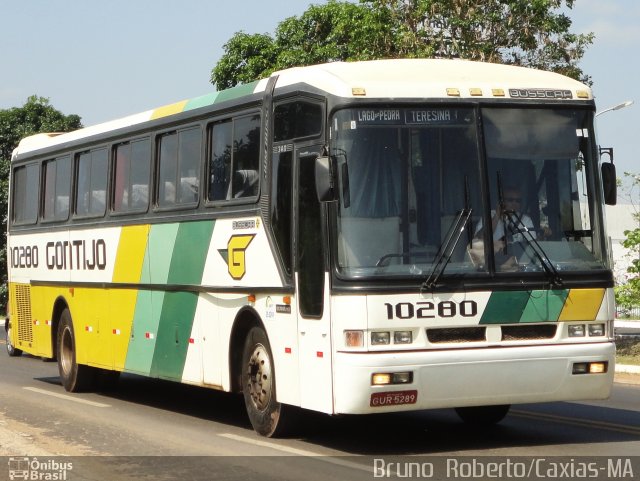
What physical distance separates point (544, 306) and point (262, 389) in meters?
2.93

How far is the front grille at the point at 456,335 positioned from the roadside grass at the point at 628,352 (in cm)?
1387

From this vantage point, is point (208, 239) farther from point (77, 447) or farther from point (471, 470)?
point (471, 470)

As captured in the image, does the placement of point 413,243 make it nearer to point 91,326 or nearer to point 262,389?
point 262,389

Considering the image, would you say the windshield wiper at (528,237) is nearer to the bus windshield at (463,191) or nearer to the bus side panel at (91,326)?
the bus windshield at (463,191)

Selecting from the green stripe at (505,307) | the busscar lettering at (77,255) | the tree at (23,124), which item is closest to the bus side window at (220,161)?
the green stripe at (505,307)

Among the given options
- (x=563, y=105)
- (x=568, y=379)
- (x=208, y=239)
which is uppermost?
(x=563, y=105)

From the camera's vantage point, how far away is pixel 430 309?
36.3 feet

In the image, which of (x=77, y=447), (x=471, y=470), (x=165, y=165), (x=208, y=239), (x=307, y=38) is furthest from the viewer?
(x=307, y=38)

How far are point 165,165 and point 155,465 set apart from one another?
5.27m

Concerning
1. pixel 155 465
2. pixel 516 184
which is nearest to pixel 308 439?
pixel 155 465

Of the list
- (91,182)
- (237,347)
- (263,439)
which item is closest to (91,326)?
(91,182)

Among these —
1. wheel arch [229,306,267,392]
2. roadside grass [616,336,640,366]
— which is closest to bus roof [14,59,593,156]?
wheel arch [229,306,267,392]

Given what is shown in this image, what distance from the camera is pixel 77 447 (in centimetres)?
1223

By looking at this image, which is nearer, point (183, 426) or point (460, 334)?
point (460, 334)
